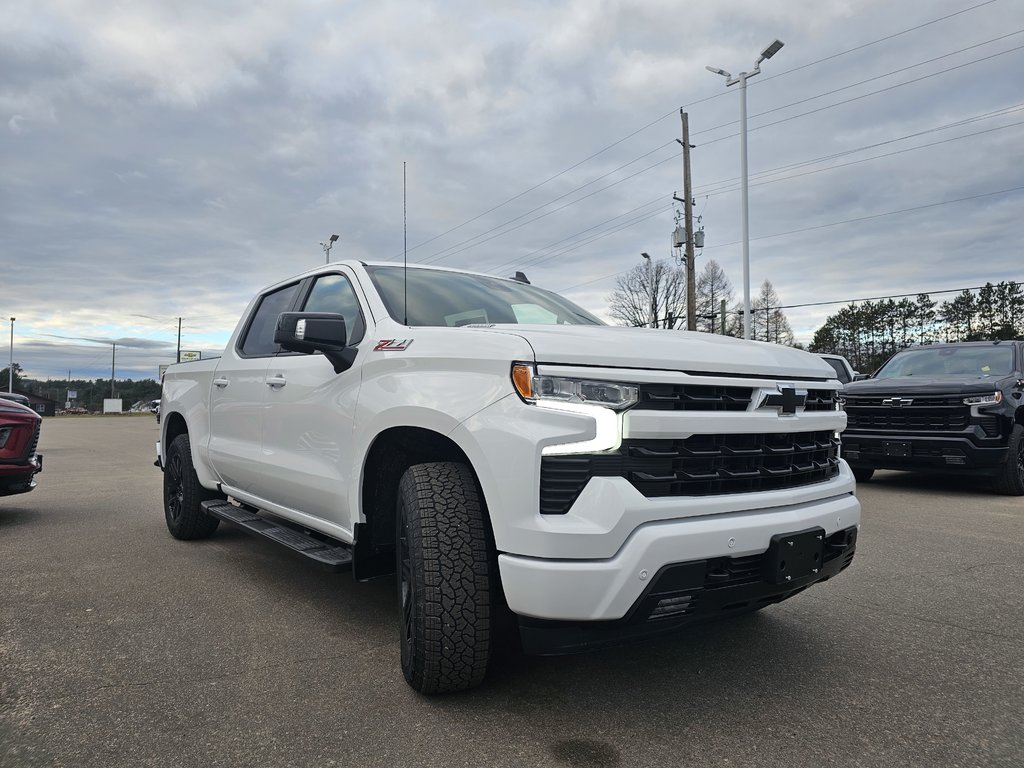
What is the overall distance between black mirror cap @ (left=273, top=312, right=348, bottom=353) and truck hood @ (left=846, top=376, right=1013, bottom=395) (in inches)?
262

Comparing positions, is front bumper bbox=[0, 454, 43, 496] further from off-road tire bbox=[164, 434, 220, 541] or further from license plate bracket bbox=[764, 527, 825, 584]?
license plate bracket bbox=[764, 527, 825, 584]

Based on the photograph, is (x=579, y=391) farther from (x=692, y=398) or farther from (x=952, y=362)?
(x=952, y=362)

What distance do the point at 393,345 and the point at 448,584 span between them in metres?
A: 1.02

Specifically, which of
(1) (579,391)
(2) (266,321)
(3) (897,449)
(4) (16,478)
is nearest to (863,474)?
(3) (897,449)

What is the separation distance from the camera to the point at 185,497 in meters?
5.02

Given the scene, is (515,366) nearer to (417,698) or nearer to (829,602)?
(417,698)

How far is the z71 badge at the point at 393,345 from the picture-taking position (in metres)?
2.83

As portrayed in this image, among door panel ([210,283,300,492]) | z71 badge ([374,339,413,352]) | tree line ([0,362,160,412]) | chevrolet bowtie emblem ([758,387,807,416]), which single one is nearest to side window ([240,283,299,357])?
door panel ([210,283,300,492])

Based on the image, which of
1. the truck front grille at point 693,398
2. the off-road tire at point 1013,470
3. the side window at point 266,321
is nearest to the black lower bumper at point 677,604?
the truck front grille at point 693,398

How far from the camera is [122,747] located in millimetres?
2188

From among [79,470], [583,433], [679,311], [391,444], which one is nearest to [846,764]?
[583,433]

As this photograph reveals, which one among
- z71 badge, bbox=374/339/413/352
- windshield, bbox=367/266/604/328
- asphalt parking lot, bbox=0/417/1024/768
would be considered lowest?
asphalt parking lot, bbox=0/417/1024/768

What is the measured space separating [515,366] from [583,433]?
31 cm

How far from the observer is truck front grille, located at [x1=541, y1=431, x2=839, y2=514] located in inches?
85.8
